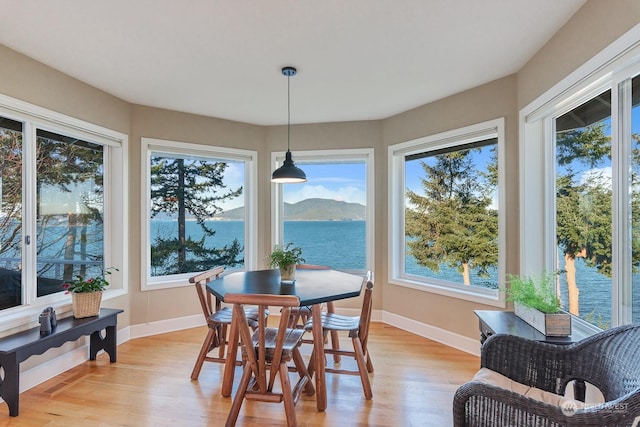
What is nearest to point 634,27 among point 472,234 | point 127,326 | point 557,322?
point 557,322

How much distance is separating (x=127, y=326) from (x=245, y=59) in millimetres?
2924

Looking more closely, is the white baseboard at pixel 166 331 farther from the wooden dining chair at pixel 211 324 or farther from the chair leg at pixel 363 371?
the chair leg at pixel 363 371

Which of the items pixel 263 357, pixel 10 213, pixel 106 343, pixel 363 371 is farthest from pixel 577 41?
pixel 106 343

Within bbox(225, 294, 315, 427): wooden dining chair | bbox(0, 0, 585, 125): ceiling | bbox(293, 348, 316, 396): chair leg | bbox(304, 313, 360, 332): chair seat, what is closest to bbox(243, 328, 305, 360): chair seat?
bbox(225, 294, 315, 427): wooden dining chair

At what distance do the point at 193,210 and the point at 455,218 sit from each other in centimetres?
299

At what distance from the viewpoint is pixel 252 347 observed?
6.81ft

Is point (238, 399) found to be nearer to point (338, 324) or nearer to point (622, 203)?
point (338, 324)

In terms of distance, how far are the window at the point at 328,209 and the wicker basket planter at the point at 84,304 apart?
210cm

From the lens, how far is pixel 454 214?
145 inches

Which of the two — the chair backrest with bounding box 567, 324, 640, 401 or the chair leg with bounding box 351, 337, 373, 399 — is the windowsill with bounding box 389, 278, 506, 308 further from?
the chair backrest with bounding box 567, 324, 640, 401

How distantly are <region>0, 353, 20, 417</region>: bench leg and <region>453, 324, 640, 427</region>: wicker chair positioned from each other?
2633 millimetres

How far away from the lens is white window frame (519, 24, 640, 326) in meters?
1.80

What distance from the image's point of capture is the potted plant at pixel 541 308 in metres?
2.01

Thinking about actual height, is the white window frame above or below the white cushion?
above
